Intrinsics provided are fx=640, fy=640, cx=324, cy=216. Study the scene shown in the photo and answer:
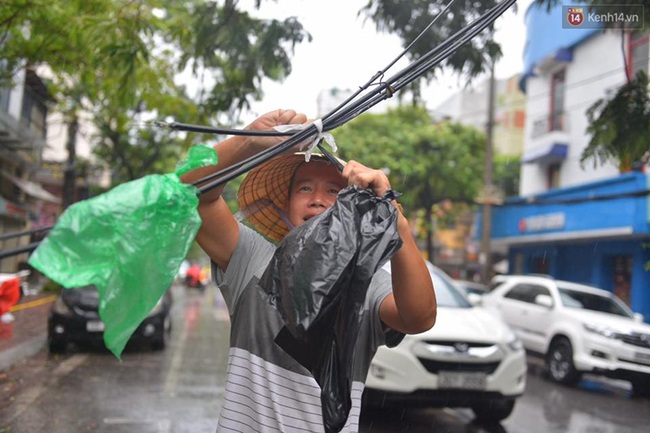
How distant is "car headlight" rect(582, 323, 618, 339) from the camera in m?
9.60

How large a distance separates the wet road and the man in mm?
2687

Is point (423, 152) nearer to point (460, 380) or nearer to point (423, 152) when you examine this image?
point (423, 152)

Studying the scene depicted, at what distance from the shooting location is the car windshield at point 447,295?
7.47 metres

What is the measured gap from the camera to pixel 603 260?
1878 cm

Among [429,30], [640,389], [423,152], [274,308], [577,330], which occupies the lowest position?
[640,389]

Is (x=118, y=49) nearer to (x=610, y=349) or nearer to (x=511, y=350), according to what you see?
(x=511, y=350)

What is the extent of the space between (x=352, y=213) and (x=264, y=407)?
2.12 feet

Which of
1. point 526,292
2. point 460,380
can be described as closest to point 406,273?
point 460,380

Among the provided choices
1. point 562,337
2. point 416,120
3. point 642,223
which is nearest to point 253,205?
point 562,337

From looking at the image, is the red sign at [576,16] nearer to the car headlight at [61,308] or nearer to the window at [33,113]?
the car headlight at [61,308]

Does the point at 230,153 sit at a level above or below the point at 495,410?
above

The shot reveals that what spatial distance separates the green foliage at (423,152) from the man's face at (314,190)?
19.9m

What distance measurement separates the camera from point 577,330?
10.1 m

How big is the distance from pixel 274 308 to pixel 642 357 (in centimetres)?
911
